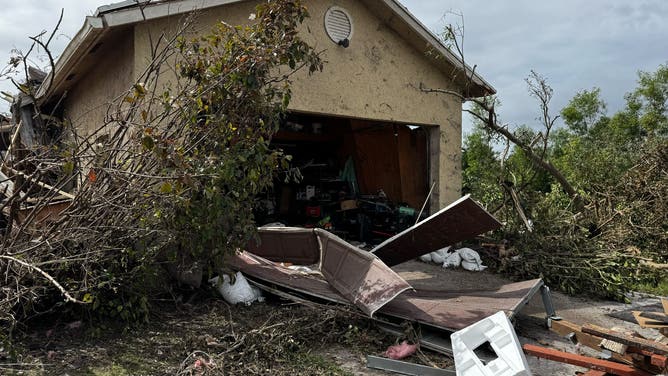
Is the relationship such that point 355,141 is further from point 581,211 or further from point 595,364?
point 595,364

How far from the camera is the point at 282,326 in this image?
188 inches

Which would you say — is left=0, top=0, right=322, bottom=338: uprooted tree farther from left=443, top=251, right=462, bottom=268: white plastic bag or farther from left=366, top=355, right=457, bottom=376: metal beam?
left=443, top=251, right=462, bottom=268: white plastic bag

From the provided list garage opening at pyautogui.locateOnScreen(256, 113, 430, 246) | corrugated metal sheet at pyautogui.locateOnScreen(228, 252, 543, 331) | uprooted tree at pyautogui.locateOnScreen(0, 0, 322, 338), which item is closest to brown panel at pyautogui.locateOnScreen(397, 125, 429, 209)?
garage opening at pyautogui.locateOnScreen(256, 113, 430, 246)

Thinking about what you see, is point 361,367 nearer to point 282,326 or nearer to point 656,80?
Answer: point 282,326

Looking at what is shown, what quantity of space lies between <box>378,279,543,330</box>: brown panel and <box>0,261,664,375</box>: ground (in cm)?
32

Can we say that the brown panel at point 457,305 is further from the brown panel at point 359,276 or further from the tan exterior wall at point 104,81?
the tan exterior wall at point 104,81

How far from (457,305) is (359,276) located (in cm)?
109

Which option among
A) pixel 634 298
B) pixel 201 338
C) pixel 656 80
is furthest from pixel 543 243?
pixel 656 80

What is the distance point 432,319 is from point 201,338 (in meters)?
2.21

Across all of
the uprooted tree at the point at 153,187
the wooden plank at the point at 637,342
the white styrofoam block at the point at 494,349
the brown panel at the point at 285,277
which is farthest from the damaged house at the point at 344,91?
the wooden plank at the point at 637,342

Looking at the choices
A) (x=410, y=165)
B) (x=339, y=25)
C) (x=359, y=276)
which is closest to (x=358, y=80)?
(x=339, y=25)

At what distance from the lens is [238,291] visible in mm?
5660

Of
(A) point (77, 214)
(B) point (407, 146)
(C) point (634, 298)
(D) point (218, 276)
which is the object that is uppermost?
(B) point (407, 146)

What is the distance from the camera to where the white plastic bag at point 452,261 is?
27.8 feet
